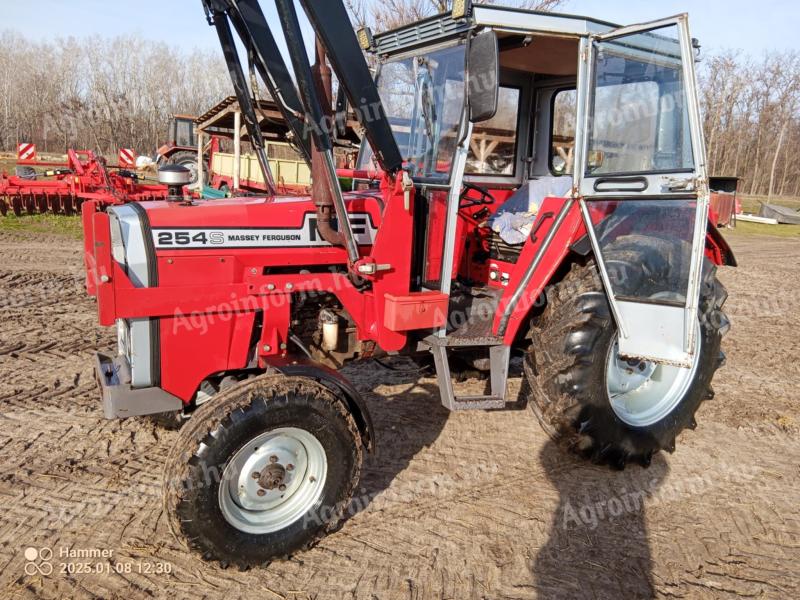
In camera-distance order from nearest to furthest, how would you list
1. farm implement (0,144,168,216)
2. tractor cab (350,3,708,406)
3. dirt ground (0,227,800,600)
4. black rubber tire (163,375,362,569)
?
black rubber tire (163,375,362,569) < dirt ground (0,227,800,600) < tractor cab (350,3,708,406) < farm implement (0,144,168,216)

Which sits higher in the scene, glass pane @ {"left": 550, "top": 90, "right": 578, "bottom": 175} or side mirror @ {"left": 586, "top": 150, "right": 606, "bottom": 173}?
glass pane @ {"left": 550, "top": 90, "right": 578, "bottom": 175}

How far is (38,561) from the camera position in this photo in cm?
267

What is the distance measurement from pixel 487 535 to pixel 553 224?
5.59ft

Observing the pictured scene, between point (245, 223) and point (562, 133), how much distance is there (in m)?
2.76

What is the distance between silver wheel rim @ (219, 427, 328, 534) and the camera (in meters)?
2.70

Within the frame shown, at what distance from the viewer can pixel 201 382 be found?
3047 millimetres

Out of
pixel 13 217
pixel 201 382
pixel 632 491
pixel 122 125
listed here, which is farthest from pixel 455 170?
pixel 122 125

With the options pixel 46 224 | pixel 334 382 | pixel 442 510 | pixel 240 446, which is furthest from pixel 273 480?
pixel 46 224

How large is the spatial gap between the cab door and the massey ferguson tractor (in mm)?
11

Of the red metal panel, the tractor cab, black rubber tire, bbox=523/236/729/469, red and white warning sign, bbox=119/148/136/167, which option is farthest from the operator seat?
red and white warning sign, bbox=119/148/136/167

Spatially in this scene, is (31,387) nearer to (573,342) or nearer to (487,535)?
(487,535)

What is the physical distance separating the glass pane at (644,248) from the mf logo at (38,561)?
3.03 meters

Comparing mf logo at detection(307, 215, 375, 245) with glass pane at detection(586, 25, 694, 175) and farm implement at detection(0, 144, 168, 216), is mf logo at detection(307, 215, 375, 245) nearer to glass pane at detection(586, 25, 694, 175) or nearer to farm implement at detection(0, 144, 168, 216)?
glass pane at detection(586, 25, 694, 175)
